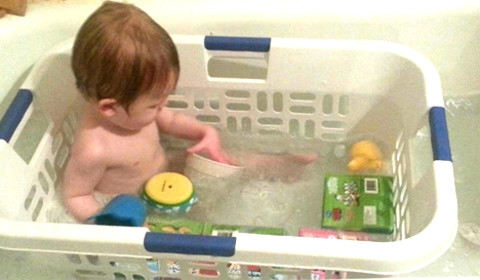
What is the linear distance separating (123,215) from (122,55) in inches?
9.4

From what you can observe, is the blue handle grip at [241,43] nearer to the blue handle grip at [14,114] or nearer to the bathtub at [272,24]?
the bathtub at [272,24]

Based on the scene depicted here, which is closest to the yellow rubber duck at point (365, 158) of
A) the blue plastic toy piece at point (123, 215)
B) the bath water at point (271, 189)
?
the bath water at point (271, 189)

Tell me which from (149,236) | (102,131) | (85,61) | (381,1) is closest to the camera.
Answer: (149,236)

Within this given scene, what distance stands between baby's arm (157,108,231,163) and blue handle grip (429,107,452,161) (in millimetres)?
414

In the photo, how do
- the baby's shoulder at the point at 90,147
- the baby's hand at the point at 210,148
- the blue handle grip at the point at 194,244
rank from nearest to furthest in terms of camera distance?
1. the blue handle grip at the point at 194,244
2. the baby's shoulder at the point at 90,147
3. the baby's hand at the point at 210,148

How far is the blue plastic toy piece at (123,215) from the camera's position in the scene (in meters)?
0.96

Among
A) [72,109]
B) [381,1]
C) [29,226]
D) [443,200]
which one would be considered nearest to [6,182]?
[29,226]

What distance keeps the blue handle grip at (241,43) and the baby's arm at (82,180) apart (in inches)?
11.1

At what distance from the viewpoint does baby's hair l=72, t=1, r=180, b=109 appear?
93 cm

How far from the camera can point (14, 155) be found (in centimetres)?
101

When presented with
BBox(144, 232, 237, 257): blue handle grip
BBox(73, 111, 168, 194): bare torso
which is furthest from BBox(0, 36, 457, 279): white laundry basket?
BBox(73, 111, 168, 194): bare torso

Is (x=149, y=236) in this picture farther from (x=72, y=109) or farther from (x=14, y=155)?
(x=72, y=109)

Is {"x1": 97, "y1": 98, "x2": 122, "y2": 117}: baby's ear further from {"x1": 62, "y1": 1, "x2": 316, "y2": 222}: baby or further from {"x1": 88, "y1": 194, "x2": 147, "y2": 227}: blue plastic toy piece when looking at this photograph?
{"x1": 88, "y1": 194, "x2": 147, "y2": 227}: blue plastic toy piece

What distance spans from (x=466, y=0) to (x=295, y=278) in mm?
671
